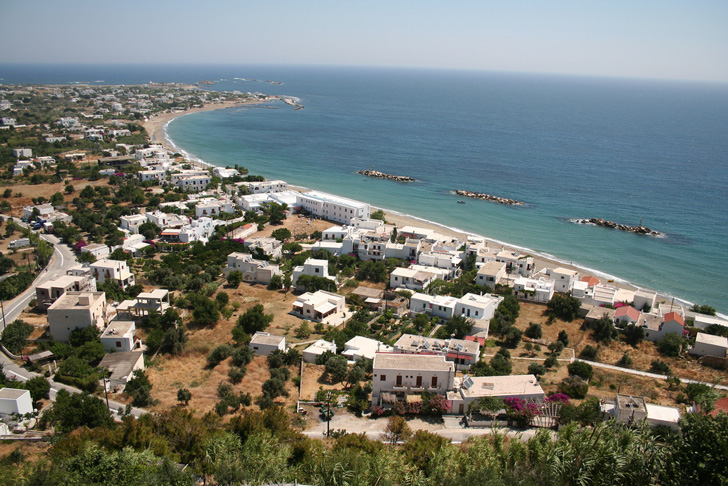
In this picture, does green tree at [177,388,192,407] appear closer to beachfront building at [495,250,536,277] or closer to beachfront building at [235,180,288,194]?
beachfront building at [495,250,536,277]

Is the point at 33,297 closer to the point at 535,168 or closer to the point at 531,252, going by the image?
the point at 531,252

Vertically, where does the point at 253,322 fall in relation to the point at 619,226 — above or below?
below

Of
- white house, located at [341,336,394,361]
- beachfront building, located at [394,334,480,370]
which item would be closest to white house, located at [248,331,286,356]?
white house, located at [341,336,394,361]

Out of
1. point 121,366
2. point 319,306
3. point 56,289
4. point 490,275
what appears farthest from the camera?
point 490,275

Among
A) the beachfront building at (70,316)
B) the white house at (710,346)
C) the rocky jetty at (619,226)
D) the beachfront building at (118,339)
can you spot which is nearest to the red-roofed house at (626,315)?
the white house at (710,346)

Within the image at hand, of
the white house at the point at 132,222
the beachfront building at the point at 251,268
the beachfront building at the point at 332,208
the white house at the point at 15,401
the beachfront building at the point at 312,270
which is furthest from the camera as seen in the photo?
the beachfront building at the point at 332,208

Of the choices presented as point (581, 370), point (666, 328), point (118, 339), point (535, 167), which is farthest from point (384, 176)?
point (118, 339)

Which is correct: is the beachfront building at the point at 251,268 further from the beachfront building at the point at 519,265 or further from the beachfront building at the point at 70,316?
the beachfront building at the point at 519,265

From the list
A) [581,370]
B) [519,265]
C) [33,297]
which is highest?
[519,265]
